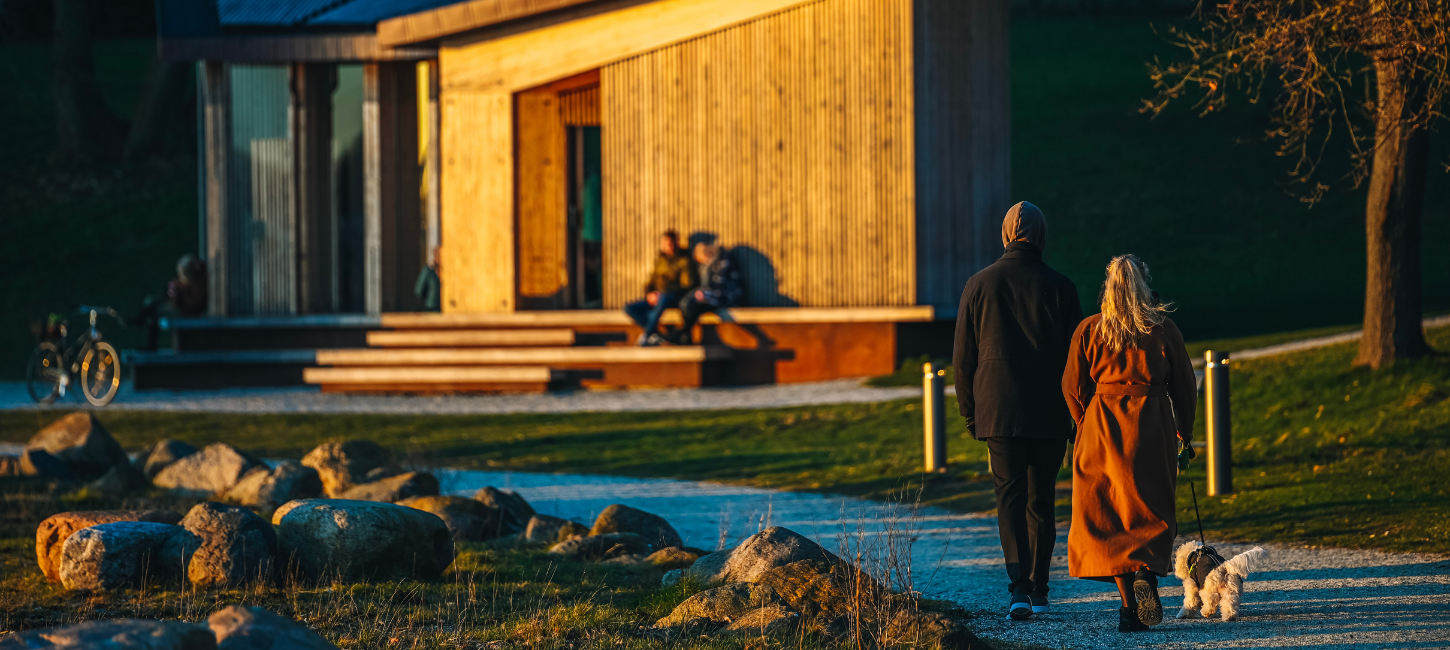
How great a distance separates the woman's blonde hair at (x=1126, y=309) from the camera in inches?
225

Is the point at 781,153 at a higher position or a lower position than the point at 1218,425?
higher

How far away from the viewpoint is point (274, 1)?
2045 cm

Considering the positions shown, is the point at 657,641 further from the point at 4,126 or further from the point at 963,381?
the point at 4,126

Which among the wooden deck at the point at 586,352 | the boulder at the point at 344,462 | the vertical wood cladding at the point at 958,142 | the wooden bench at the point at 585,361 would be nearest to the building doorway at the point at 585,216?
the wooden deck at the point at 586,352

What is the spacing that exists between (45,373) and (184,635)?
16.6 meters

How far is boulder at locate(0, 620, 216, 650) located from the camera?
147 inches

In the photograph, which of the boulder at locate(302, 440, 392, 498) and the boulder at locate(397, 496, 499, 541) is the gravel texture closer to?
the boulder at locate(397, 496, 499, 541)

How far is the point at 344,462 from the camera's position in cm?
1076

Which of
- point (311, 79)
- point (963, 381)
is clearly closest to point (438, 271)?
point (311, 79)

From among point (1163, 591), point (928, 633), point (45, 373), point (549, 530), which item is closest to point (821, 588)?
point (928, 633)

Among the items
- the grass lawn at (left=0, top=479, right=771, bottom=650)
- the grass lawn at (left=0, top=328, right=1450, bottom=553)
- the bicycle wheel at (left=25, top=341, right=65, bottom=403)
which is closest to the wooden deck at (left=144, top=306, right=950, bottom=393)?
the bicycle wheel at (left=25, top=341, right=65, bottom=403)

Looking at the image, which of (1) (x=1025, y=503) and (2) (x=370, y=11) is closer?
(1) (x=1025, y=503)

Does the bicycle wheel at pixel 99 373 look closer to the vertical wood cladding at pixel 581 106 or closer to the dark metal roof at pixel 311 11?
the dark metal roof at pixel 311 11

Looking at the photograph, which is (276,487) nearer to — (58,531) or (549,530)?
(549,530)
